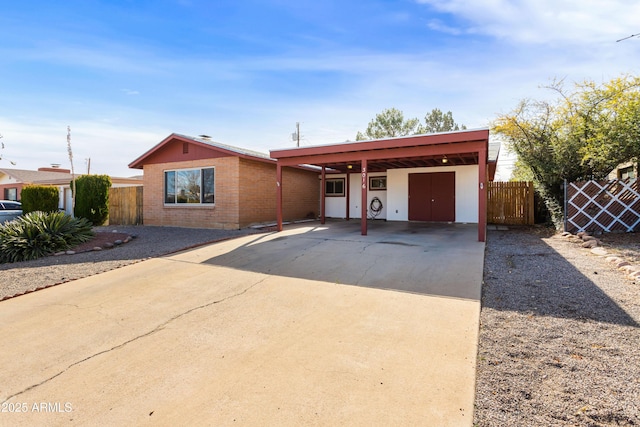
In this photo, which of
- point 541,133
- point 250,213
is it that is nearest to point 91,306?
point 250,213

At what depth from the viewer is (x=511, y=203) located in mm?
13359

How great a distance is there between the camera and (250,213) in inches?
495

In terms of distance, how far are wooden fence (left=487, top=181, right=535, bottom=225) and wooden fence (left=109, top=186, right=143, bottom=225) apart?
1549 centimetres

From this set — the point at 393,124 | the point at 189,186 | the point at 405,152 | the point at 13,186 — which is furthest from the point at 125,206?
the point at 393,124

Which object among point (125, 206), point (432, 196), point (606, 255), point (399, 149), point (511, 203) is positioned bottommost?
point (606, 255)

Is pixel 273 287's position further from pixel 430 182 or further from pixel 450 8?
pixel 430 182

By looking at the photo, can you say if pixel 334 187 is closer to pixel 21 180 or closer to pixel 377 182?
pixel 377 182

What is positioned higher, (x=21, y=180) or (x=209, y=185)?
(x=21, y=180)

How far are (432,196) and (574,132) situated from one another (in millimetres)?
5115

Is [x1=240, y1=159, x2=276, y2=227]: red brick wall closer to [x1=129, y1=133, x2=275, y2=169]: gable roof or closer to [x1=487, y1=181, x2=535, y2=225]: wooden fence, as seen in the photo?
[x1=129, y1=133, x2=275, y2=169]: gable roof

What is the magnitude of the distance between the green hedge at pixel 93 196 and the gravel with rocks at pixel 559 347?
1728 cm

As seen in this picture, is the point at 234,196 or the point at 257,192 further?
the point at 257,192

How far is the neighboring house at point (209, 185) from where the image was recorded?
12117 millimetres

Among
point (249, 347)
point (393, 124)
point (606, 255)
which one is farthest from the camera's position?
A: point (393, 124)
